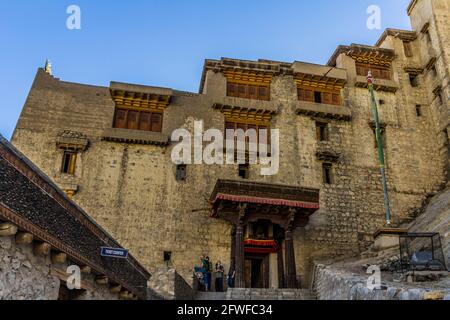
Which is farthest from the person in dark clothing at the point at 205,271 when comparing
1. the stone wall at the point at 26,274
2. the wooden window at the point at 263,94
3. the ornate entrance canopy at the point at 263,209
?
the stone wall at the point at 26,274

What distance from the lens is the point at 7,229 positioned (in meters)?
7.84

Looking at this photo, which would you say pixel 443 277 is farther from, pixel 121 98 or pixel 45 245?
pixel 121 98

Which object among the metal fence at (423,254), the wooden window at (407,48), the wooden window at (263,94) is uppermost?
the wooden window at (407,48)

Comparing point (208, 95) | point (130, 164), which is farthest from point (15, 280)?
point (208, 95)

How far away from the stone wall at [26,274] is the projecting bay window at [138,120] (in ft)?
43.9

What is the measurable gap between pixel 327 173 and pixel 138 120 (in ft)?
33.9

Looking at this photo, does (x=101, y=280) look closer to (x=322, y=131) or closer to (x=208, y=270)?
(x=208, y=270)

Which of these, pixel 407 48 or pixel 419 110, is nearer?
pixel 419 110

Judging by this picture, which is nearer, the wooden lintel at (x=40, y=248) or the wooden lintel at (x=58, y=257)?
the wooden lintel at (x=40, y=248)

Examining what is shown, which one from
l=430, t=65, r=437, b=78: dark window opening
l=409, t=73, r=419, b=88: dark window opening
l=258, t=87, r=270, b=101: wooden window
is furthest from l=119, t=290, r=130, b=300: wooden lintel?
l=430, t=65, r=437, b=78: dark window opening

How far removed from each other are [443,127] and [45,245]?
76.9ft

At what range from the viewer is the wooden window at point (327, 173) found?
2389 centimetres

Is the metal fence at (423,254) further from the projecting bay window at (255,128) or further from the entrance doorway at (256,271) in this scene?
the projecting bay window at (255,128)

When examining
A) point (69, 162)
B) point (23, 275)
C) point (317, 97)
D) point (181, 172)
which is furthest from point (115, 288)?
point (317, 97)
